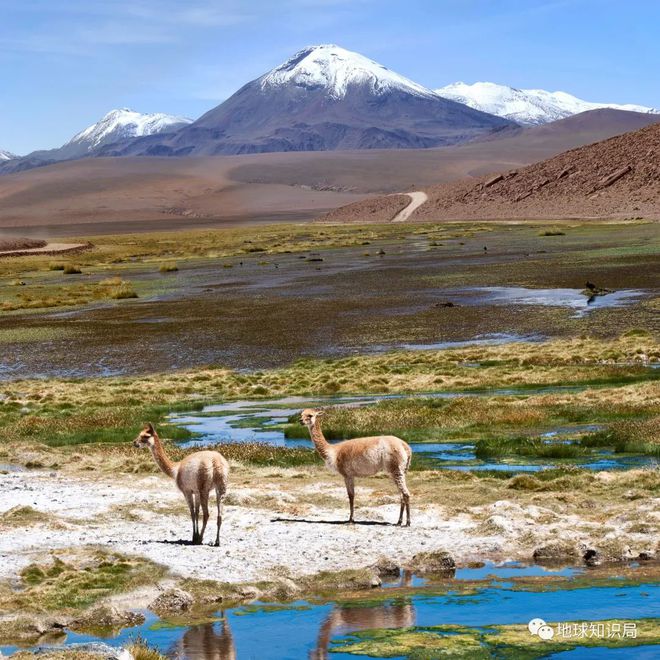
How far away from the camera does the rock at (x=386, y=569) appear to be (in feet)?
45.4

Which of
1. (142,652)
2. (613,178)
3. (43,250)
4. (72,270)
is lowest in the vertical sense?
(142,652)

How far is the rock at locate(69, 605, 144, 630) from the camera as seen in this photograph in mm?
12141

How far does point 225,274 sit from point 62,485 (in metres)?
61.6

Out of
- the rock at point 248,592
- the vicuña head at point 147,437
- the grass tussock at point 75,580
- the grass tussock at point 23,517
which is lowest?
the rock at point 248,592

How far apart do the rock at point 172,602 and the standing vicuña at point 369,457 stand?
11.9ft

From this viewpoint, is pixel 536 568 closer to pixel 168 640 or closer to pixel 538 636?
pixel 538 636

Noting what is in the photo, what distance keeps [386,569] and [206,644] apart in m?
3.14

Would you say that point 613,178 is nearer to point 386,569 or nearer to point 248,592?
point 386,569

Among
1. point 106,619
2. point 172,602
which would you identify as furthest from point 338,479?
point 106,619

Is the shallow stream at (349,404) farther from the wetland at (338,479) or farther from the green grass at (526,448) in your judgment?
the green grass at (526,448)

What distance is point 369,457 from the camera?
15695 millimetres

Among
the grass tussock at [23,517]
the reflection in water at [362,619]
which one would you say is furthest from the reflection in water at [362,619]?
the grass tussock at [23,517]

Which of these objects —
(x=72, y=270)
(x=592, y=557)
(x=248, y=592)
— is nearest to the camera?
(x=248, y=592)

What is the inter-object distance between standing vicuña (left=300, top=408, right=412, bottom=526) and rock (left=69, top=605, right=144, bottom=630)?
4.30 m
